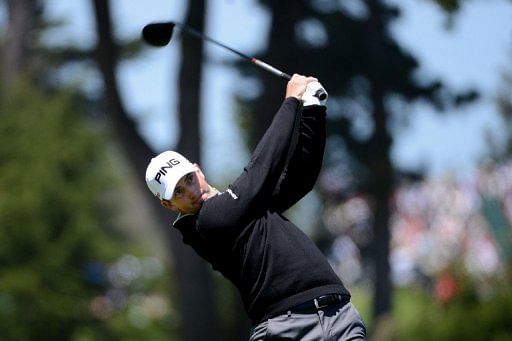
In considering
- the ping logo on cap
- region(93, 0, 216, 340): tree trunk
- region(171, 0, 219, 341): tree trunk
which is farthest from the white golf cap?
region(93, 0, 216, 340): tree trunk

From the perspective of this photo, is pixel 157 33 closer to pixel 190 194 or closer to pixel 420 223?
pixel 190 194

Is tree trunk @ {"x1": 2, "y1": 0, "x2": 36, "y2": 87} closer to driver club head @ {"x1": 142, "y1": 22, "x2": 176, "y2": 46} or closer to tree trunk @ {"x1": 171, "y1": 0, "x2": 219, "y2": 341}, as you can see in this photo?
tree trunk @ {"x1": 171, "y1": 0, "x2": 219, "y2": 341}

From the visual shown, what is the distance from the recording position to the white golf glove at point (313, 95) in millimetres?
6371

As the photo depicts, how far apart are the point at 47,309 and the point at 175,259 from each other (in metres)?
2.30

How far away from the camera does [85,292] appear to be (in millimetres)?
20547

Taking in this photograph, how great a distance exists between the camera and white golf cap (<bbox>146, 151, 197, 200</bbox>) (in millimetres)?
6219

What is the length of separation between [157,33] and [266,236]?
2.57m

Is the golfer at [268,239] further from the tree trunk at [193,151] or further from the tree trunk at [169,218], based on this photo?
the tree trunk at [169,218]

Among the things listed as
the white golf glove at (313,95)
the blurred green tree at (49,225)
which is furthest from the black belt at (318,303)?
the blurred green tree at (49,225)

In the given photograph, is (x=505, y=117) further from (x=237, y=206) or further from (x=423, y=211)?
(x=237, y=206)

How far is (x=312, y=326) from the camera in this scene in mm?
6223

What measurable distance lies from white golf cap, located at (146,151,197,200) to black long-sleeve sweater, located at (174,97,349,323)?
19 cm

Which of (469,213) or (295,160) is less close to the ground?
(295,160)

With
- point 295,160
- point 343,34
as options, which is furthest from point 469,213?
point 295,160
